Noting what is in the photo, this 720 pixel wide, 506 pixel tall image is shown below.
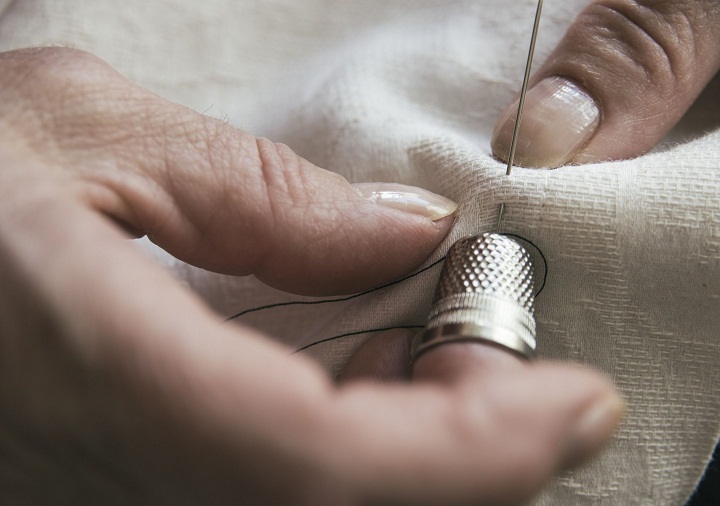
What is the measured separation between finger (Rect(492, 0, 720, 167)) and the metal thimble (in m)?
0.15

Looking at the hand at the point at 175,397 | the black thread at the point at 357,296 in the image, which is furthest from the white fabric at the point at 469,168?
the hand at the point at 175,397

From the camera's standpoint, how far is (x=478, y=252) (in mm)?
522

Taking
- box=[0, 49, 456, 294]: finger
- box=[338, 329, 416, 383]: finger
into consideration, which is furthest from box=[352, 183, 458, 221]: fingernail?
box=[338, 329, 416, 383]: finger

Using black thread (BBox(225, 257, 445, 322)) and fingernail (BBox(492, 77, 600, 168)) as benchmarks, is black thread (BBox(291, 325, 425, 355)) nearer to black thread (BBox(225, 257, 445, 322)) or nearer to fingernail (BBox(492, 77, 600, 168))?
black thread (BBox(225, 257, 445, 322))

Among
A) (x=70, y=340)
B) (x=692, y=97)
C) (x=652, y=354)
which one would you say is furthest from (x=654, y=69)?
(x=70, y=340)

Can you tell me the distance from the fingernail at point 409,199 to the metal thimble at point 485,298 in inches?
2.4

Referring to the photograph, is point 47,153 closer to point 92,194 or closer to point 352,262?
point 92,194

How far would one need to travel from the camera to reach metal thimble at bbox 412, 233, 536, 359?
1.54ft

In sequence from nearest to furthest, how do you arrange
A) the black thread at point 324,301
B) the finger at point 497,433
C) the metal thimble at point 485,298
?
the finger at point 497,433, the metal thimble at point 485,298, the black thread at point 324,301

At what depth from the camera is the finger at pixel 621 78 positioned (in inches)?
25.8

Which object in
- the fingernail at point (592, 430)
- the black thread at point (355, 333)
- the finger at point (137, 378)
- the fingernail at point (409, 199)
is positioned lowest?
the black thread at point (355, 333)

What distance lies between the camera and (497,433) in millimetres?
375

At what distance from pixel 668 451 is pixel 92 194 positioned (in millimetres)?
513

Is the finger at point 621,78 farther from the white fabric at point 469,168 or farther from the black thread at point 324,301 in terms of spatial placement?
the black thread at point 324,301
